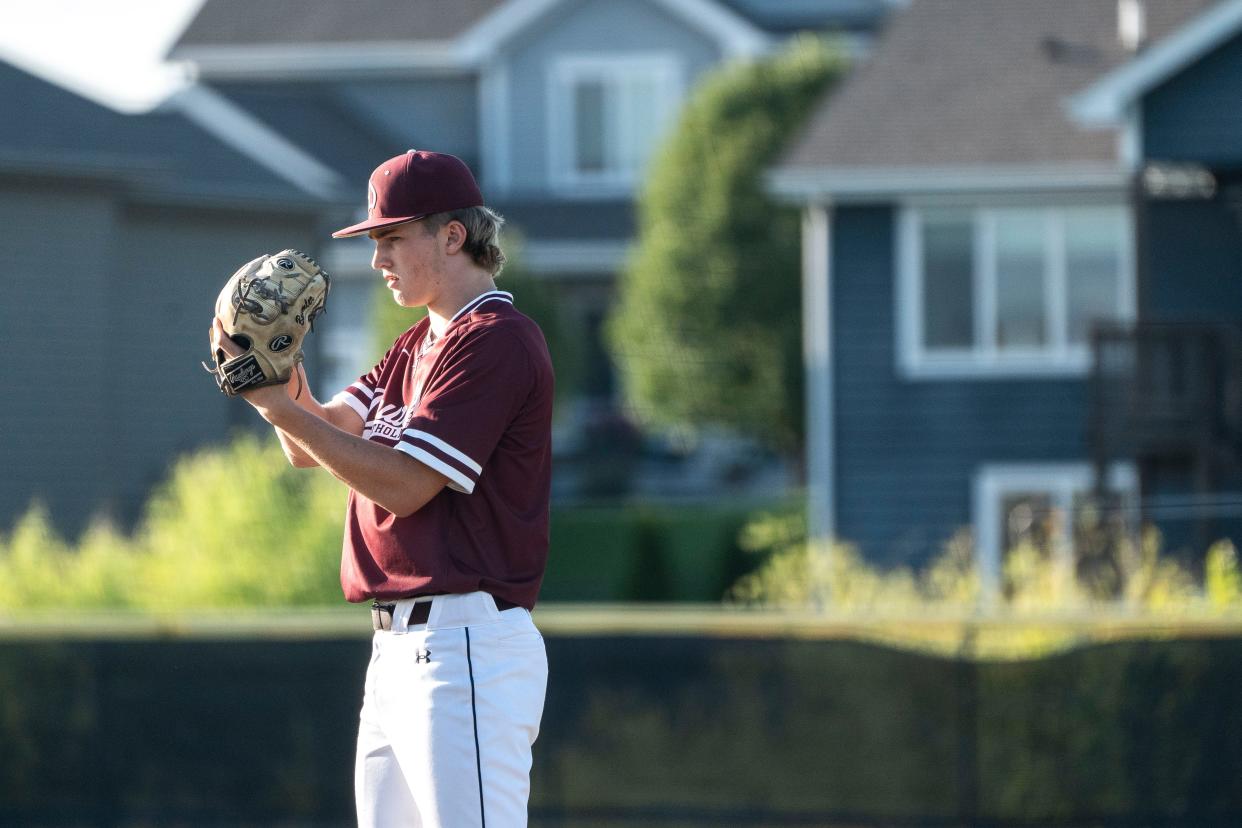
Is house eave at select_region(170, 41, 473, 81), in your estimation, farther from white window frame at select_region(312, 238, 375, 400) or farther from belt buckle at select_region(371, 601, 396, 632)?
belt buckle at select_region(371, 601, 396, 632)

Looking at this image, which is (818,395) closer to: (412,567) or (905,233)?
(905,233)

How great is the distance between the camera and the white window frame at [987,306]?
18.0 m

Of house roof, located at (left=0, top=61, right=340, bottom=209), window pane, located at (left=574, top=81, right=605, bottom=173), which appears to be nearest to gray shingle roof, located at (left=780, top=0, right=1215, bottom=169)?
house roof, located at (left=0, top=61, right=340, bottom=209)

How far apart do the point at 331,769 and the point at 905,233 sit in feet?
35.1

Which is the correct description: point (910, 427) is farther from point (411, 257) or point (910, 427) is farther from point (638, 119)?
point (411, 257)

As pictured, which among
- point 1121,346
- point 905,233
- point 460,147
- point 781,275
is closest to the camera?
point 1121,346

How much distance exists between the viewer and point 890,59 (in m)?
19.0

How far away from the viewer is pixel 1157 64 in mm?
16219

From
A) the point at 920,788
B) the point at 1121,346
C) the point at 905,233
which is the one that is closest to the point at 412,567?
the point at 920,788

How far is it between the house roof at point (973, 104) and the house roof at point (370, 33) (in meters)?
10.6

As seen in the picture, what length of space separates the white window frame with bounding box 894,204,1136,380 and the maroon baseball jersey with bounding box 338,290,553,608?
14.1 meters

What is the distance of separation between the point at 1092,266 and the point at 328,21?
1713 centimetres

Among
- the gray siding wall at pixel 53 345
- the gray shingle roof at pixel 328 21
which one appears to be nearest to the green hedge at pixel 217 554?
the gray siding wall at pixel 53 345

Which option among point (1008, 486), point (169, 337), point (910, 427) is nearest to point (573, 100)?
point (169, 337)
